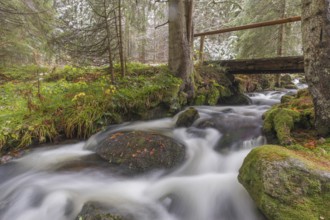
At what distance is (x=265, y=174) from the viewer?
2357 mm

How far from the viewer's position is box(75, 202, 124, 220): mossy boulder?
2539mm

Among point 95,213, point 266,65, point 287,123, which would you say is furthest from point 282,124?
point 266,65

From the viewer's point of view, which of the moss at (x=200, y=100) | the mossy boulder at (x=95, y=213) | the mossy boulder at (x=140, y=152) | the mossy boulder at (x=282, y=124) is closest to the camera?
the mossy boulder at (x=95, y=213)

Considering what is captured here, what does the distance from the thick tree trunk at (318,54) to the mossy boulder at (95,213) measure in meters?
2.96

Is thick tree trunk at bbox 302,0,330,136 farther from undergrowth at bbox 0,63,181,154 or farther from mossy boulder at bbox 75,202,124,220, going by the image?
undergrowth at bbox 0,63,181,154

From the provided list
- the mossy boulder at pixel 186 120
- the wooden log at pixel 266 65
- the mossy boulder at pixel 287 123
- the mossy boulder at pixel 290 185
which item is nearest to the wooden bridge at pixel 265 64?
the wooden log at pixel 266 65

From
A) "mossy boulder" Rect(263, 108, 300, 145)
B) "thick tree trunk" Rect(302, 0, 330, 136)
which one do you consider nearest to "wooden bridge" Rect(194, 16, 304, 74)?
"mossy boulder" Rect(263, 108, 300, 145)

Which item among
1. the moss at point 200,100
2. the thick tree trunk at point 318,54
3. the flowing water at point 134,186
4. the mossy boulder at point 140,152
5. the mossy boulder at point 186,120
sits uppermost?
the thick tree trunk at point 318,54

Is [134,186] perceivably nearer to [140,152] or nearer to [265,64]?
[140,152]

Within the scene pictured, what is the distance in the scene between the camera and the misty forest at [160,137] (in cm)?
266

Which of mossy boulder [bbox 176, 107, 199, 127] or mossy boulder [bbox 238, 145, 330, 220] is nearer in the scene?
mossy boulder [bbox 238, 145, 330, 220]

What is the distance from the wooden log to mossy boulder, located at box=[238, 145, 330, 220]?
17.6 feet

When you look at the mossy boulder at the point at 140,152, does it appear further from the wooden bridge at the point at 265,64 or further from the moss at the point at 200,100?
the wooden bridge at the point at 265,64

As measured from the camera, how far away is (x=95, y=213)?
2.63m
